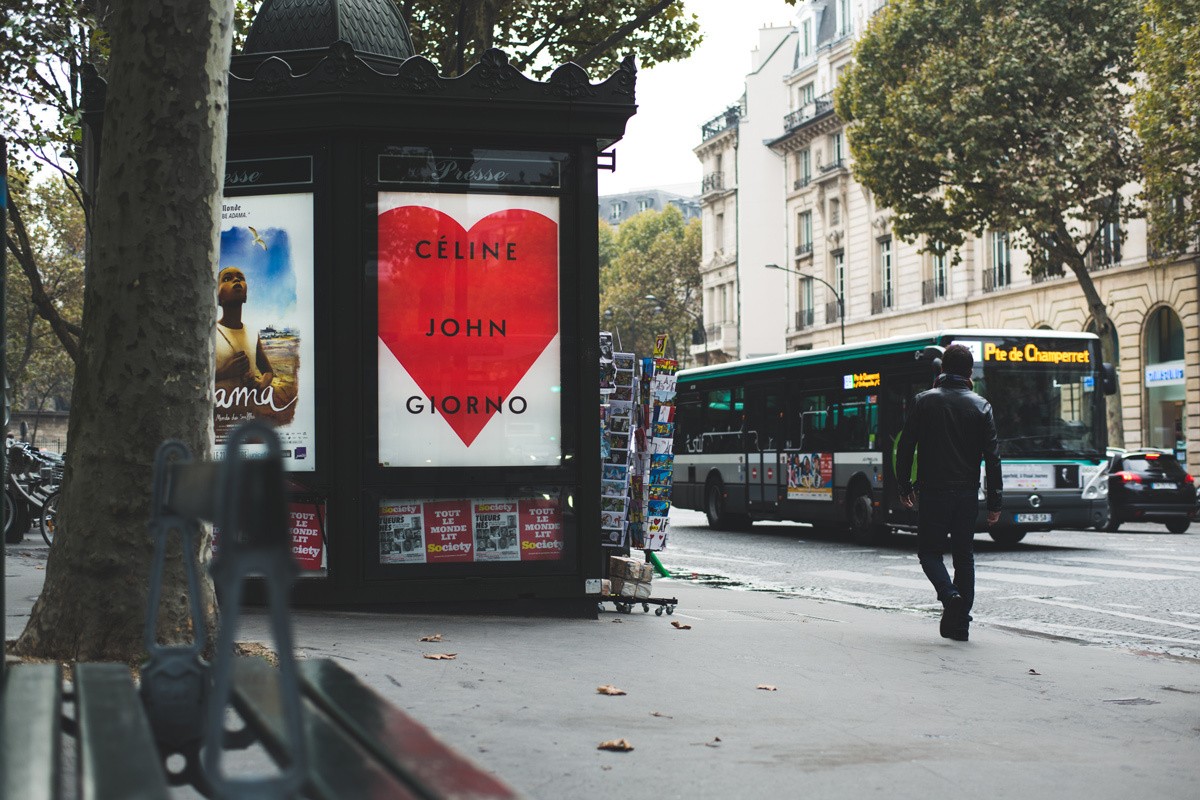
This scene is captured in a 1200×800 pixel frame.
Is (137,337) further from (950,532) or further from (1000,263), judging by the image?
(1000,263)

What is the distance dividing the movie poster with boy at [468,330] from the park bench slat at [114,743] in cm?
568

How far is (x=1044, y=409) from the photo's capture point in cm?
1945

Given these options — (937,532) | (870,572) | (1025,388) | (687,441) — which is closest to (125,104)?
(937,532)

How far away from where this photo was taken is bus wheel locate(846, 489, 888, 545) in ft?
67.1

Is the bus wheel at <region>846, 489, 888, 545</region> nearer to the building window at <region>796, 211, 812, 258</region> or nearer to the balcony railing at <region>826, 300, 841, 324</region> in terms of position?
the balcony railing at <region>826, 300, 841, 324</region>

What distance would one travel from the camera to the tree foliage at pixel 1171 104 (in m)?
28.3

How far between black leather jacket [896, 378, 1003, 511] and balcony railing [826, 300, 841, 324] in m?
48.7

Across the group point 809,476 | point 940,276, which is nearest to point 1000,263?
point 940,276

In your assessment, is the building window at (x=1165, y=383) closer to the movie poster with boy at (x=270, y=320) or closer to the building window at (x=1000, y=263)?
the building window at (x=1000, y=263)

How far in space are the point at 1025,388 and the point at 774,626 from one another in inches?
417

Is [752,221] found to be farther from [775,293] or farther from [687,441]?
[687,441]

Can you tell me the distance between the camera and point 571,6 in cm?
2266

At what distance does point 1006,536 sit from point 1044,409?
2.56 meters

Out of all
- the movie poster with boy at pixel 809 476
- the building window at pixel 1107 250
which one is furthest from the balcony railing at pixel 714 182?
the movie poster with boy at pixel 809 476
